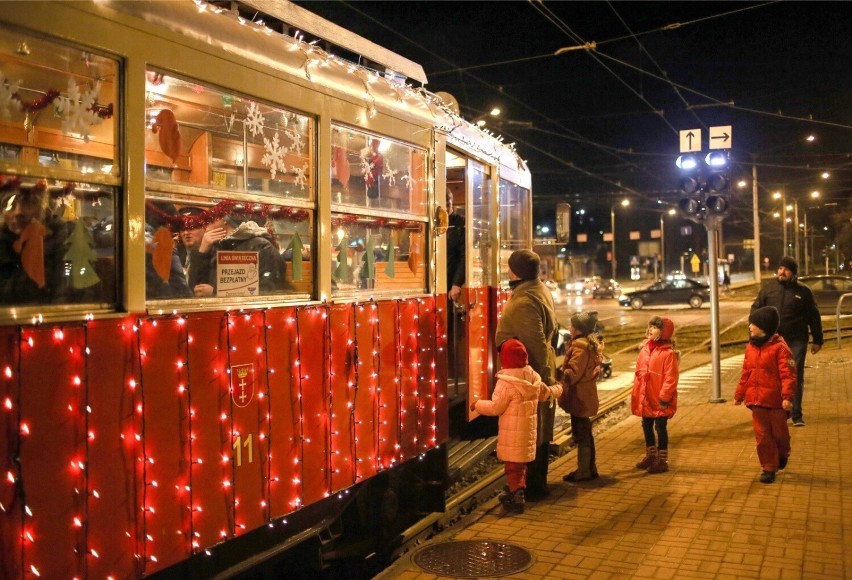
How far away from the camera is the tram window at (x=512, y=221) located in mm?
7936

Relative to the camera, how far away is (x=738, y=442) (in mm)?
8352

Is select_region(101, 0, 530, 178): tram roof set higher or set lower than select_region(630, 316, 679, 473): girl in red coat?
higher

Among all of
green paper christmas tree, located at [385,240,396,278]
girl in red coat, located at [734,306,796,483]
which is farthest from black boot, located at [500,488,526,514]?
girl in red coat, located at [734,306,796,483]

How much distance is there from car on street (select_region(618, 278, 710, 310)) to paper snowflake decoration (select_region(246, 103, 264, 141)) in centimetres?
3136

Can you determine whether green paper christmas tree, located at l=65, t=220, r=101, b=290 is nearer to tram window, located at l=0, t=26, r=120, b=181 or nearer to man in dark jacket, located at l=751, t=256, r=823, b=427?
tram window, located at l=0, t=26, r=120, b=181

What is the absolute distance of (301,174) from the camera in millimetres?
4441

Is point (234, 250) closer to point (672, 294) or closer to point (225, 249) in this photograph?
point (225, 249)

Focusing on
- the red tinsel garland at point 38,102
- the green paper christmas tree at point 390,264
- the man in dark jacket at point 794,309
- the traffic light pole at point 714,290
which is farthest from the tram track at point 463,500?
the red tinsel garland at point 38,102

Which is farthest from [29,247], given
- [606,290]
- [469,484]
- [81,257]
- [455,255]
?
[606,290]

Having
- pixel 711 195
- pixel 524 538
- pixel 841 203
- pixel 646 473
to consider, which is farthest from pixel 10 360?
pixel 841 203

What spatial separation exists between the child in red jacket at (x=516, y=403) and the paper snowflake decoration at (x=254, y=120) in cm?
257

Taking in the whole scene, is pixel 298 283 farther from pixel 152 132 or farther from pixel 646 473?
pixel 646 473

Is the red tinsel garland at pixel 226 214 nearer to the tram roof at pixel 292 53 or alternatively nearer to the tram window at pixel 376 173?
the tram window at pixel 376 173

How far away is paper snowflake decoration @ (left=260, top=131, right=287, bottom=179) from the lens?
420 cm
